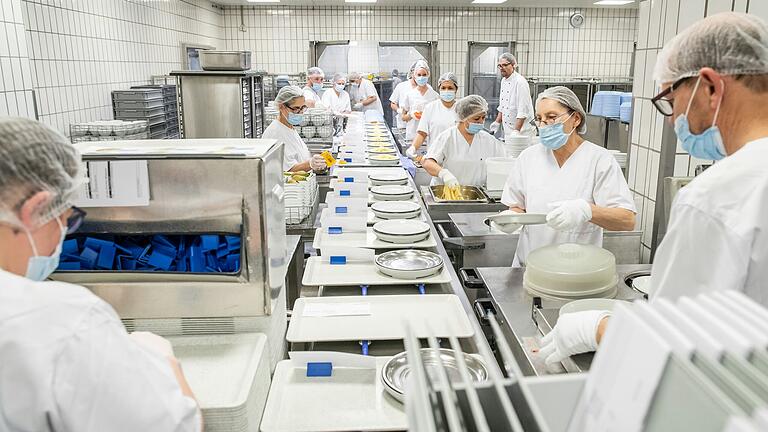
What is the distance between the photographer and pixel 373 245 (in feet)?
7.76

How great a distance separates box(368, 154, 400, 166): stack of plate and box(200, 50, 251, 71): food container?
1.43 metres

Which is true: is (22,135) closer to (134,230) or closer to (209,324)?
(134,230)

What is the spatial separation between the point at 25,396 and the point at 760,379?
88 cm

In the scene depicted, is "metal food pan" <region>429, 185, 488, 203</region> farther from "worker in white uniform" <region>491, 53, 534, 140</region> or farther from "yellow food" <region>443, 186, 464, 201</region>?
"worker in white uniform" <region>491, 53, 534, 140</region>

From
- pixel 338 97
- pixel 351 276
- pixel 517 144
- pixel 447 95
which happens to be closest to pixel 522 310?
pixel 351 276

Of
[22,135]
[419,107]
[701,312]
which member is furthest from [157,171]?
[419,107]

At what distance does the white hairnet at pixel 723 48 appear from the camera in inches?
42.8

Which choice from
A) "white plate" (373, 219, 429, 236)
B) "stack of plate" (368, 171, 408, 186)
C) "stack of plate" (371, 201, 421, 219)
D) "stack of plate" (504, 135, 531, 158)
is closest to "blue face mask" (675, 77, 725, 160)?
"white plate" (373, 219, 429, 236)

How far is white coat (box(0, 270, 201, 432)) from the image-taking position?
0.77m

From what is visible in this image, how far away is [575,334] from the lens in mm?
1271

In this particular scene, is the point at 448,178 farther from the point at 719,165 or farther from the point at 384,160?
the point at 719,165

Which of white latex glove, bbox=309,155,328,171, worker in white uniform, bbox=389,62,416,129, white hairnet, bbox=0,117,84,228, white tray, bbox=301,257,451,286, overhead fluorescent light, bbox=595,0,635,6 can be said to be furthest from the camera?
overhead fluorescent light, bbox=595,0,635,6

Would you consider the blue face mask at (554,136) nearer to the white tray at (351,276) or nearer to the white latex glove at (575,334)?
the white tray at (351,276)

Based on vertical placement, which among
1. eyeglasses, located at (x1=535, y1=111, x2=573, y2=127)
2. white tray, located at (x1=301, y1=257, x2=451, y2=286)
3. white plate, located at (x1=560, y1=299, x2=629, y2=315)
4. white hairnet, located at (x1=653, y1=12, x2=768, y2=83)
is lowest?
white tray, located at (x1=301, y1=257, x2=451, y2=286)
